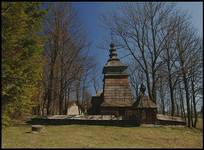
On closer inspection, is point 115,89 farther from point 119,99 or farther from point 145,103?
point 145,103

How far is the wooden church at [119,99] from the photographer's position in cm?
2528

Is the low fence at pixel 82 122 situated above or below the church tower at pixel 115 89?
below

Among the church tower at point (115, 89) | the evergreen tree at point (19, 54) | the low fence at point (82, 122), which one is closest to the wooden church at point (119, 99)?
the church tower at point (115, 89)

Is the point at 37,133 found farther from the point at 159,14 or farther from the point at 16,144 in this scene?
the point at 159,14

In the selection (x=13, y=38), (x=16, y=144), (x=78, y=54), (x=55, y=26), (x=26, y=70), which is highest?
(x=55, y=26)

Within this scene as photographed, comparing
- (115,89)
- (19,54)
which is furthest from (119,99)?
(19,54)

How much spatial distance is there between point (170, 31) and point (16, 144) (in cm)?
2368

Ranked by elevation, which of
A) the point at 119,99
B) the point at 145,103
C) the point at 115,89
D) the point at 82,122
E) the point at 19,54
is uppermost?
the point at 19,54

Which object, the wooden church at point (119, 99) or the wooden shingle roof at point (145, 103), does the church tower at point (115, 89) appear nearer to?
the wooden church at point (119, 99)

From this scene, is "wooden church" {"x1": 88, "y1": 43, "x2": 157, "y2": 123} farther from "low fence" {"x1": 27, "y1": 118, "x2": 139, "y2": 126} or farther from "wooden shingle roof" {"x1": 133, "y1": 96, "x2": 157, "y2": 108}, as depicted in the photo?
"low fence" {"x1": 27, "y1": 118, "x2": 139, "y2": 126}

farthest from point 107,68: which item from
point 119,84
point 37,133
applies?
point 37,133

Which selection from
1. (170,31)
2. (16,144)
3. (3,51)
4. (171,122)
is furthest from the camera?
(170,31)

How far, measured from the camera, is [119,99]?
30.6 meters

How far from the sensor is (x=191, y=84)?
3444 centimetres
